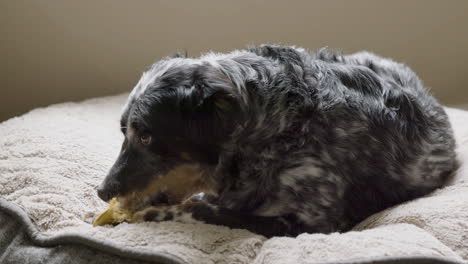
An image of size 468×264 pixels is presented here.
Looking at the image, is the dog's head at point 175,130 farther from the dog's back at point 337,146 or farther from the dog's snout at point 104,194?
the dog's back at point 337,146

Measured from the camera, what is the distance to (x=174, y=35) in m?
3.67

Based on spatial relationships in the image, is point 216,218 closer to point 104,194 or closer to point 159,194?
point 159,194

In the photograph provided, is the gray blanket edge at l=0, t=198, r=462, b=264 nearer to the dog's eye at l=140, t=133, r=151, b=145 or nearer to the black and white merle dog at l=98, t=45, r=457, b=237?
the black and white merle dog at l=98, t=45, r=457, b=237

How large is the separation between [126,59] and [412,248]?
8.28 feet

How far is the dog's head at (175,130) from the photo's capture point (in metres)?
1.84

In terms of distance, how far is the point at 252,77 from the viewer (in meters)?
2.01

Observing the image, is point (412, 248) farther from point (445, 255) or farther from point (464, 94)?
point (464, 94)

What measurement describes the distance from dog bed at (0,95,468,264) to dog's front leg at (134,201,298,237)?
2.2 inches

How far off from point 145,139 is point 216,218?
34 cm

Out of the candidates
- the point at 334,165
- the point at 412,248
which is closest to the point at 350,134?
the point at 334,165

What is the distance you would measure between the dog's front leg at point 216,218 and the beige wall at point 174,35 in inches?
76.3

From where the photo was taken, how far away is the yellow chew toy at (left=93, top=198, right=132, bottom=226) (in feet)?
6.17

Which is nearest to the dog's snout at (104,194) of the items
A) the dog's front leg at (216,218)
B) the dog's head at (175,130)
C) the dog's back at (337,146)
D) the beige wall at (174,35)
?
the dog's head at (175,130)

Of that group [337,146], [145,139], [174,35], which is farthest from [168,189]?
[174,35]
